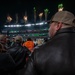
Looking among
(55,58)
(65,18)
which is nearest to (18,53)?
(65,18)

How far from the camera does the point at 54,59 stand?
8.34ft

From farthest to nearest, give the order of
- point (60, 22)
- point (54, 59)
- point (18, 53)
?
1. point (18, 53)
2. point (60, 22)
3. point (54, 59)

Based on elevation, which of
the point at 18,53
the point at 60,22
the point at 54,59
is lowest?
the point at 18,53

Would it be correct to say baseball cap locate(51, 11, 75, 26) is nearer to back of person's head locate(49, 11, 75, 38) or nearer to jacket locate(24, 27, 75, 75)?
back of person's head locate(49, 11, 75, 38)

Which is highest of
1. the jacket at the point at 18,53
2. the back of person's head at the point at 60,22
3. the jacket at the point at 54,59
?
the back of person's head at the point at 60,22

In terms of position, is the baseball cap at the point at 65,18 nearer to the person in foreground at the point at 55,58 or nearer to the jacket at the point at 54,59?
the person in foreground at the point at 55,58

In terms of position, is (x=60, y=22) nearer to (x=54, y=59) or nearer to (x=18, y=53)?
(x=54, y=59)

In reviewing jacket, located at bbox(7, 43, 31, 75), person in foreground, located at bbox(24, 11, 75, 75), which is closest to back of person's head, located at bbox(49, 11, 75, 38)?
person in foreground, located at bbox(24, 11, 75, 75)

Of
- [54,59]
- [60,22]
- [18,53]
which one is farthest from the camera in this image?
[18,53]

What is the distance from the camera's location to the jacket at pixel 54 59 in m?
2.53

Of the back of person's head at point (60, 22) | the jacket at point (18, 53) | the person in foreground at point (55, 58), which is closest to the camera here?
the person in foreground at point (55, 58)

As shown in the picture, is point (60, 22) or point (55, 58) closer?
point (55, 58)

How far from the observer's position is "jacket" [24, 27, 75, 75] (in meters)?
2.53

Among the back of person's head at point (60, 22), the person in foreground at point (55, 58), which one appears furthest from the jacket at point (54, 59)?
Result: the back of person's head at point (60, 22)
